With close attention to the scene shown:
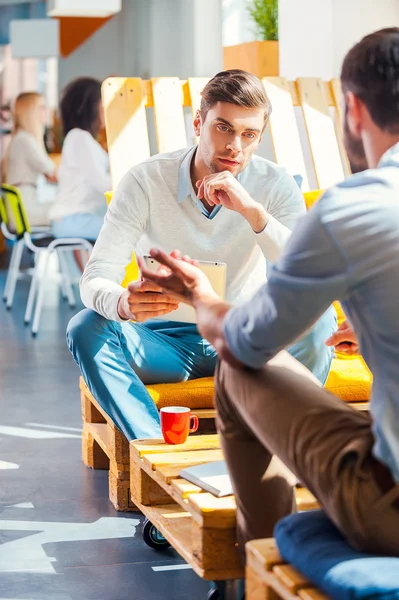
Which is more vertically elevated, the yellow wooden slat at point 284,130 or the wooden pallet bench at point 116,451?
the yellow wooden slat at point 284,130

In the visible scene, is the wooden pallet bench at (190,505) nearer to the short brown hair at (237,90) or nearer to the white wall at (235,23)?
the short brown hair at (237,90)

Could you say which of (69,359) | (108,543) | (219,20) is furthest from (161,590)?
(219,20)

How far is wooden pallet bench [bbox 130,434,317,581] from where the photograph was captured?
1.73m

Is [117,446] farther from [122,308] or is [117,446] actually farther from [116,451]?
[122,308]

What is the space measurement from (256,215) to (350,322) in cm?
113

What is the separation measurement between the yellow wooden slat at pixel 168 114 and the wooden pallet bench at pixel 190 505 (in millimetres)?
1494

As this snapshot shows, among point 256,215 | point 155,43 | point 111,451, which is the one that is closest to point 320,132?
point 256,215

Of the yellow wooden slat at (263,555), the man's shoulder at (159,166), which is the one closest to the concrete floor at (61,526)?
the yellow wooden slat at (263,555)

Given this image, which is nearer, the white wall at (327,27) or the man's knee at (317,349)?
the man's knee at (317,349)

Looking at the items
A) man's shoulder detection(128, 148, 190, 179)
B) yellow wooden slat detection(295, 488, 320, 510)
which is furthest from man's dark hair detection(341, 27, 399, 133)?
man's shoulder detection(128, 148, 190, 179)

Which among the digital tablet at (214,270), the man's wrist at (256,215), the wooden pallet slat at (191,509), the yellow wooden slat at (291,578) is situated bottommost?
the wooden pallet slat at (191,509)

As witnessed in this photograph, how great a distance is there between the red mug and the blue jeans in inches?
7.5

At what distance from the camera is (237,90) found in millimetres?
2529

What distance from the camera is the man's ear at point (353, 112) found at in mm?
1399
